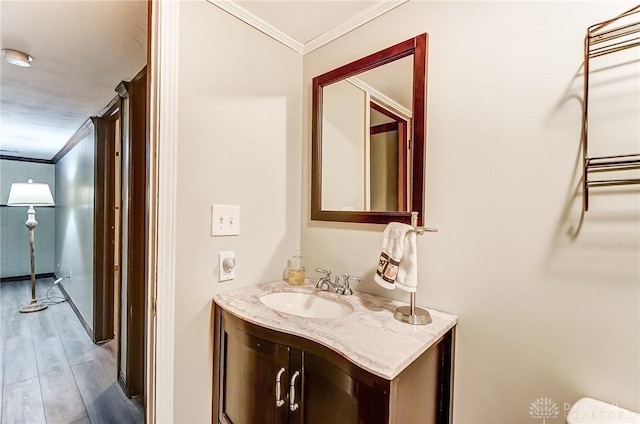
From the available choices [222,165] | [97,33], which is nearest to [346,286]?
[222,165]

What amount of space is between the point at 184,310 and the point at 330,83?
129cm

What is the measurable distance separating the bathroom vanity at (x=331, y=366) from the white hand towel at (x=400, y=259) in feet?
0.44

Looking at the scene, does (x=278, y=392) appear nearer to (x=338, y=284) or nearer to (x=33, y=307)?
(x=338, y=284)

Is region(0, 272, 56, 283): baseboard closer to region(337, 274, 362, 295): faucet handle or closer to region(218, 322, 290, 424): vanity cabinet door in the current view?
region(218, 322, 290, 424): vanity cabinet door

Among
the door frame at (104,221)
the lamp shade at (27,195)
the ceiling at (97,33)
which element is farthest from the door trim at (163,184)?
the lamp shade at (27,195)

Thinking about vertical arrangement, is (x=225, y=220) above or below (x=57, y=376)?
above

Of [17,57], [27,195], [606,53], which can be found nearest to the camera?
[606,53]

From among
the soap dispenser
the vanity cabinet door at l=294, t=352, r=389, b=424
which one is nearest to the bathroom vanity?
the vanity cabinet door at l=294, t=352, r=389, b=424

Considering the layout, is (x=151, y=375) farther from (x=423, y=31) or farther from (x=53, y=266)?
(x=53, y=266)

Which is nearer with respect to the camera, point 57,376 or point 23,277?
point 57,376

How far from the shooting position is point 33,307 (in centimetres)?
349

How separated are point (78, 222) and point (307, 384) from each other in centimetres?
367

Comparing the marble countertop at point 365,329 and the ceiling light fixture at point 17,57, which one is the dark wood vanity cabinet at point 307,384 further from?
the ceiling light fixture at point 17,57

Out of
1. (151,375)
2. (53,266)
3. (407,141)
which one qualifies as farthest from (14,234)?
(407,141)
